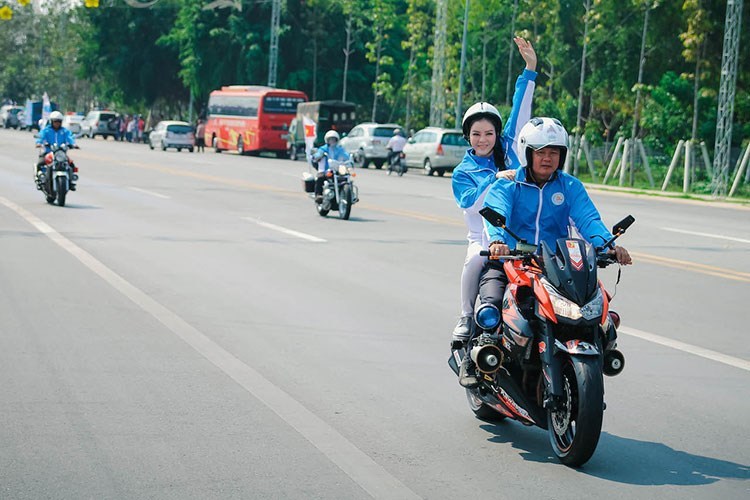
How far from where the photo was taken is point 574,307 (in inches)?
214

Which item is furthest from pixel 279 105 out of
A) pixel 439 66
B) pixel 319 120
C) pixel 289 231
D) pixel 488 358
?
pixel 488 358

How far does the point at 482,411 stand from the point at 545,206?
1.21 metres

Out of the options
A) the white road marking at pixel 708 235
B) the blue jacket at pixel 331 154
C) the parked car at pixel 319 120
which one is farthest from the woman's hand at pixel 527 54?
the parked car at pixel 319 120

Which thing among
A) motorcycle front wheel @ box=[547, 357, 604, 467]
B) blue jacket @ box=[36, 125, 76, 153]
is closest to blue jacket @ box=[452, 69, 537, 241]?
motorcycle front wheel @ box=[547, 357, 604, 467]

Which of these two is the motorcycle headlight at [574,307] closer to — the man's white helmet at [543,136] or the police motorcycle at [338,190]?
the man's white helmet at [543,136]

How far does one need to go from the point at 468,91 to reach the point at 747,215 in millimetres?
39242

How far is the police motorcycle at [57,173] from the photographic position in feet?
69.3

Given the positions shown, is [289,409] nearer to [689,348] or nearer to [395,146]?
[689,348]

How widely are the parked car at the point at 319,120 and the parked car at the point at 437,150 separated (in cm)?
1077

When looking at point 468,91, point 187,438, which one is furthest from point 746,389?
point 468,91

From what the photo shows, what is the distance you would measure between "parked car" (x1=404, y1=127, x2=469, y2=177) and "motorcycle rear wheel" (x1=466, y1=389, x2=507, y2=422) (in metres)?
33.7

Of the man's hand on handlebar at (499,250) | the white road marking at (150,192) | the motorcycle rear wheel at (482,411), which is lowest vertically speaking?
the white road marking at (150,192)

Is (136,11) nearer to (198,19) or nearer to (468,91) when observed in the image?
(198,19)

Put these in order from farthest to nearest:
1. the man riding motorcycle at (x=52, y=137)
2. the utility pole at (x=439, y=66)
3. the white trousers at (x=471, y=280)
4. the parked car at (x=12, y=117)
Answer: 1. the parked car at (x=12, y=117)
2. the utility pole at (x=439, y=66)
3. the man riding motorcycle at (x=52, y=137)
4. the white trousers at (x=471, y=280)
